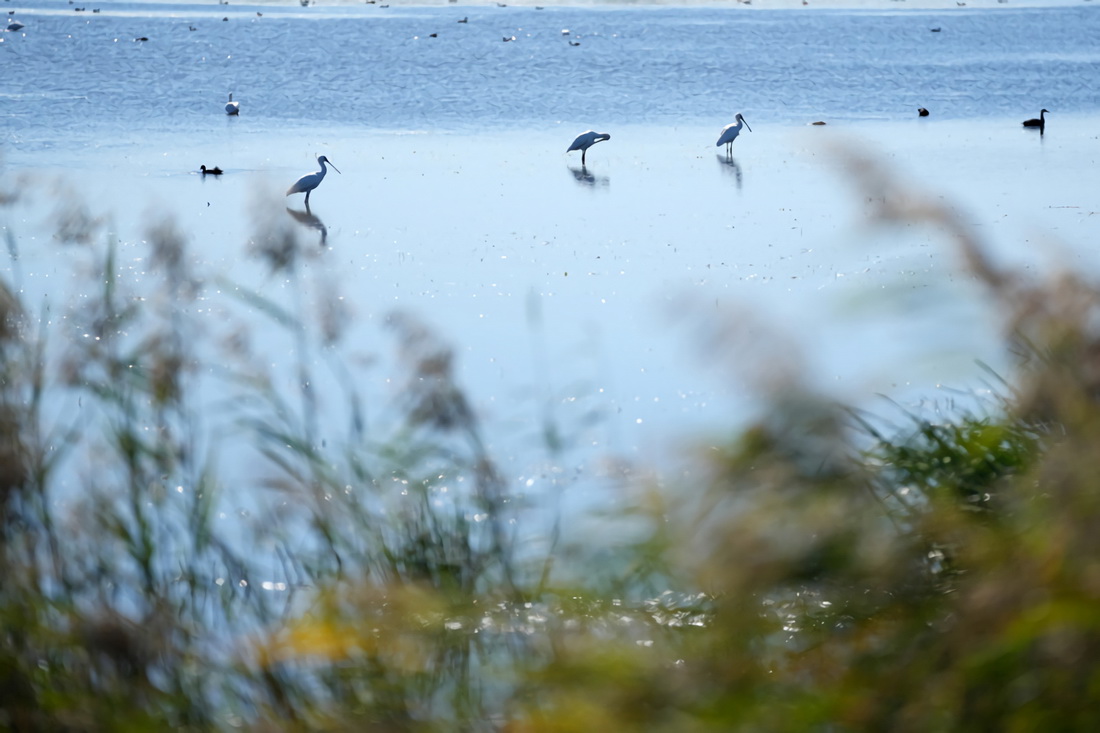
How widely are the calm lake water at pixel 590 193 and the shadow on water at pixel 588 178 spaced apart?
0.08 metres

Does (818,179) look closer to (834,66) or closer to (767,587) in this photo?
(767,587)

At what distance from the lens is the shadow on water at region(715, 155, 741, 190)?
1104 centimetres

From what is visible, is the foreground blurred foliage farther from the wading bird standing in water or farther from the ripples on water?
the wading bird standing in water

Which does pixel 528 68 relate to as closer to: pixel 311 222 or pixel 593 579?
pixel 311 222

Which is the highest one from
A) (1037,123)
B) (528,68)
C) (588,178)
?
(528,68)

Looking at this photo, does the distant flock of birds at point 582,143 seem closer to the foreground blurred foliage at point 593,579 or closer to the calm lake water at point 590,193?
the calm lake water at point 590,193

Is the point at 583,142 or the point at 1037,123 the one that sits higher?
the point at 1037,123

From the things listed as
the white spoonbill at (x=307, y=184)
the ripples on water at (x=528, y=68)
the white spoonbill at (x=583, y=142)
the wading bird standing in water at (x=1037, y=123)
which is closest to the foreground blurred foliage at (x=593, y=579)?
the white spoonbill at (x=307, y=184)

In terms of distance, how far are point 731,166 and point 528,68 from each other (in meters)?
11.8

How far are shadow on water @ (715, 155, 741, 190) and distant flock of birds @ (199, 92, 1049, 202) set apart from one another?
274 millimetres

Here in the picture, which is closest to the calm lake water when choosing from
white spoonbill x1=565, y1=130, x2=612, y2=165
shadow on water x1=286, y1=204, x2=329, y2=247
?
shadow on water x1=286, y1=204, x2=329, y2=247

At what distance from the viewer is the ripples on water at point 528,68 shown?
54.1 feet

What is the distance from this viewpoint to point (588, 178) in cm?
1120

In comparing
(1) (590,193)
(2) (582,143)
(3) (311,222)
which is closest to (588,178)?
(1) (590,193)
